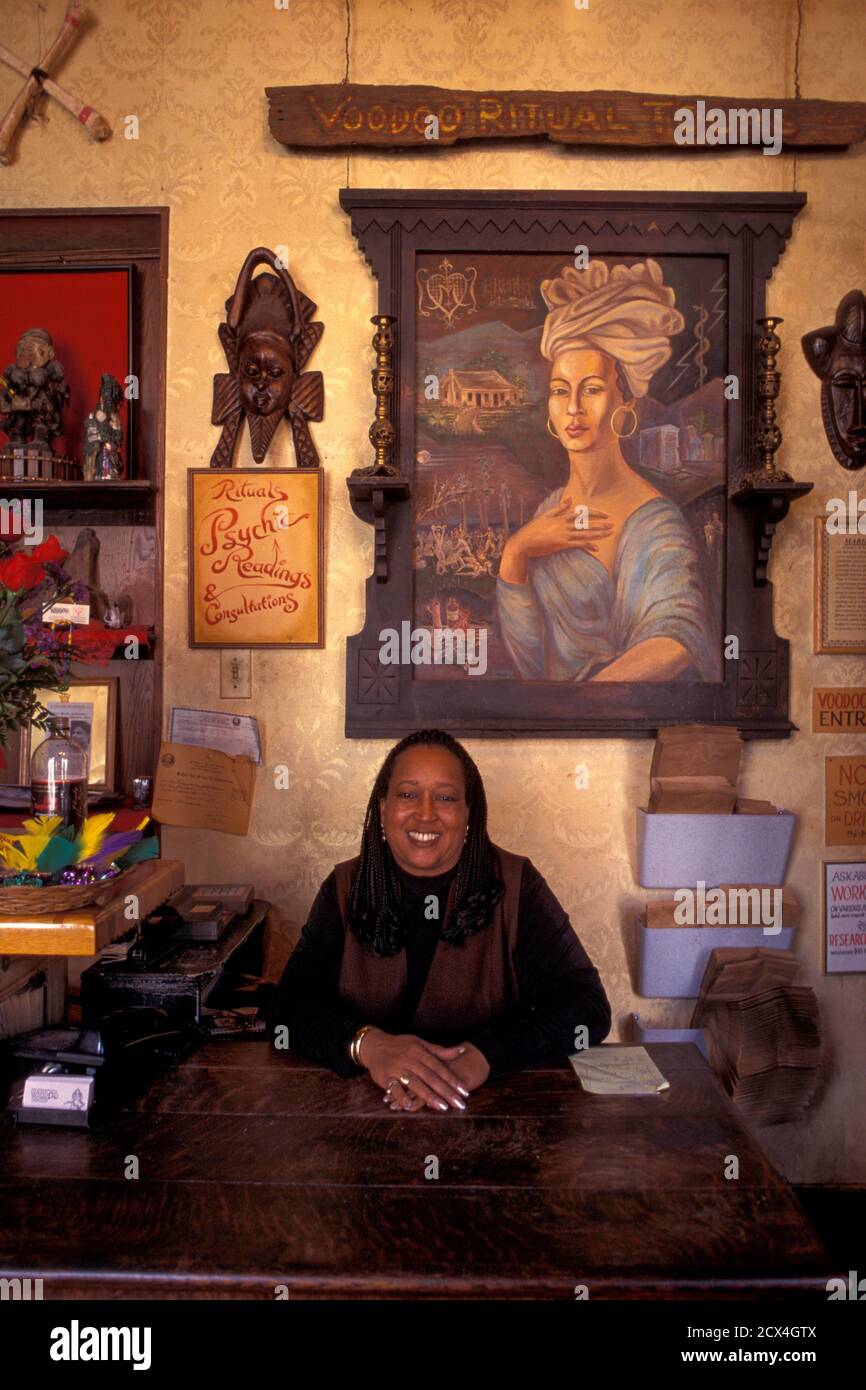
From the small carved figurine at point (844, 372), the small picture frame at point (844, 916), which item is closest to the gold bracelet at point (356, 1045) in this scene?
the small picture frame at point (844, 916)

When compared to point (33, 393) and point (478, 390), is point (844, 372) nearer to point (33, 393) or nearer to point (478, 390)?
point (478, 390)

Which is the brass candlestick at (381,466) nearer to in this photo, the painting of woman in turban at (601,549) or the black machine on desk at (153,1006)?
the painting of woman in turban at (601,549)

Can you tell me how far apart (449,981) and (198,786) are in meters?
1.27

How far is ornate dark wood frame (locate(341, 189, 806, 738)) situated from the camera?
3.07 m

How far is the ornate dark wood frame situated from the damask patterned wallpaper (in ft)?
0.26

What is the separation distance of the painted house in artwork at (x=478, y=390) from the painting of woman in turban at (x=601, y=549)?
15 centimetres

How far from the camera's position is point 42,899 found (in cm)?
175

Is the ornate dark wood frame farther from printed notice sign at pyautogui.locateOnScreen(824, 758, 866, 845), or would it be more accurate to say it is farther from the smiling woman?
the smiling woman

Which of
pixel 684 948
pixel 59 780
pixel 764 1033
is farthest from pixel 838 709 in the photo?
pixel 59 780

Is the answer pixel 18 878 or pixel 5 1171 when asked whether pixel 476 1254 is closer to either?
pixel 5 1171

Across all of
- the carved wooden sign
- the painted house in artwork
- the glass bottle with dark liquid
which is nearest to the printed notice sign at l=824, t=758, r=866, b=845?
the painted house in artwork

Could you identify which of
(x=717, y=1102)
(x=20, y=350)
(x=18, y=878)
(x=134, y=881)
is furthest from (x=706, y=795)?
(x=20, y=350)

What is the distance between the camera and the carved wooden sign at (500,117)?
3023mm
